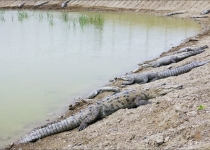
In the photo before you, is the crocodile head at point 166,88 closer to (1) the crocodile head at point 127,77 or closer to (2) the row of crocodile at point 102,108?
(2) the row of crocodile at point 102,108

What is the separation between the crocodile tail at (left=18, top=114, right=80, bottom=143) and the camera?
16.1ft

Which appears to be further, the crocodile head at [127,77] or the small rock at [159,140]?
the crocodile head at [127,77]

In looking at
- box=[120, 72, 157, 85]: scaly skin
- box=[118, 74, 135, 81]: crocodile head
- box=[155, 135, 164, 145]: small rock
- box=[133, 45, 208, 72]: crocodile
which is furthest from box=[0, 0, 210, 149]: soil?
box=[133, 45, 208, 72]: crocodile

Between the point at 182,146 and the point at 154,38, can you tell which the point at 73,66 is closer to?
the point at 154,38

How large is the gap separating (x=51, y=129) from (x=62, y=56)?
16.9ft

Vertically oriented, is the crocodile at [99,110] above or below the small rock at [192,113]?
below

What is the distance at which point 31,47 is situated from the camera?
11086 mm

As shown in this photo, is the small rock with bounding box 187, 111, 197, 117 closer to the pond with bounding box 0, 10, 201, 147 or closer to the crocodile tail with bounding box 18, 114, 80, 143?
the crocodile tail with bounding box 18, 114, 80, 143

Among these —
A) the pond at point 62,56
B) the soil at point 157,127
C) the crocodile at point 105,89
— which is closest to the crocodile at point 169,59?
the pond at point 62,56

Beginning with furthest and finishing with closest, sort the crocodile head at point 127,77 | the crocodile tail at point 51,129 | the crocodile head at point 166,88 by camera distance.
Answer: the crocodile head at point 127,77, the crocodile head at point 166,88, the crocodile tail at point 51,129

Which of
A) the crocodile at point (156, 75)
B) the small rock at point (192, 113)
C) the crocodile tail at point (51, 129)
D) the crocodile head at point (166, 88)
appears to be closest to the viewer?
the small rock at point (192, 113)

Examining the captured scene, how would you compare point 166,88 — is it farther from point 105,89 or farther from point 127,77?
point 127,77

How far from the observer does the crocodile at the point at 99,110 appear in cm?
499

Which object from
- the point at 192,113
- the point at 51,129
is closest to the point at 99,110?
the point at 51,129
